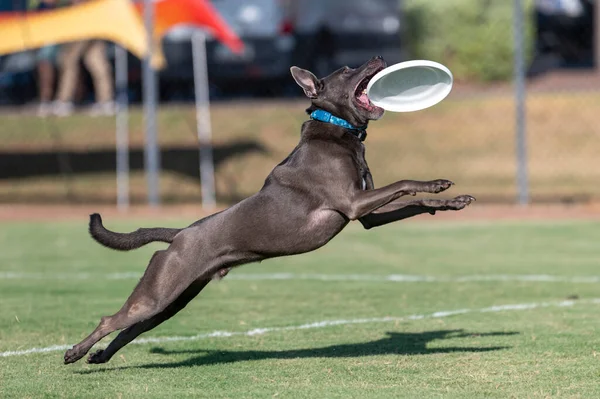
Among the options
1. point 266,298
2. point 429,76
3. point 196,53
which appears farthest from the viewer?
point 196,53

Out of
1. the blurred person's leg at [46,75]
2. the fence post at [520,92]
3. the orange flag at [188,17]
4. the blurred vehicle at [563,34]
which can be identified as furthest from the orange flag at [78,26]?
the blurred vehicle at [563,34]

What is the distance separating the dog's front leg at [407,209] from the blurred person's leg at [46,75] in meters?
14.7

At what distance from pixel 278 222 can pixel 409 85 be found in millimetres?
1416

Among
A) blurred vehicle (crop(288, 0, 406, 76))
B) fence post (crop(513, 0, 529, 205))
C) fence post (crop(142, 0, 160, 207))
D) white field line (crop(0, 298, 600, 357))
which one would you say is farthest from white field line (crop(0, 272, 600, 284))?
blurred vehicle (crop(288, 0, 406, 76))

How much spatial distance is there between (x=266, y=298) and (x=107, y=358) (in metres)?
2.94

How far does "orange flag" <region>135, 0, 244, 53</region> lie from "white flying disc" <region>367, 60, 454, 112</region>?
10764 mm

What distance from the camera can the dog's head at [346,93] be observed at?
6879 millimetres

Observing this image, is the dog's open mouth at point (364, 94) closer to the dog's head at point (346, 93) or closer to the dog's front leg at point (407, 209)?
the dog's head at point (346, 93)

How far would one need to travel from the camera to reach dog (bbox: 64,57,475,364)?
645 cm

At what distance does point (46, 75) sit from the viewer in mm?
20922

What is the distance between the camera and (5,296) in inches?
382

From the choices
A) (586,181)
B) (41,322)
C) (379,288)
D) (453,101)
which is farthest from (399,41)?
(41,322)

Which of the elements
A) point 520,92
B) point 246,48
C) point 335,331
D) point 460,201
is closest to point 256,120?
point 246,48

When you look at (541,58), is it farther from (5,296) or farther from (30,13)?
(5,296)
